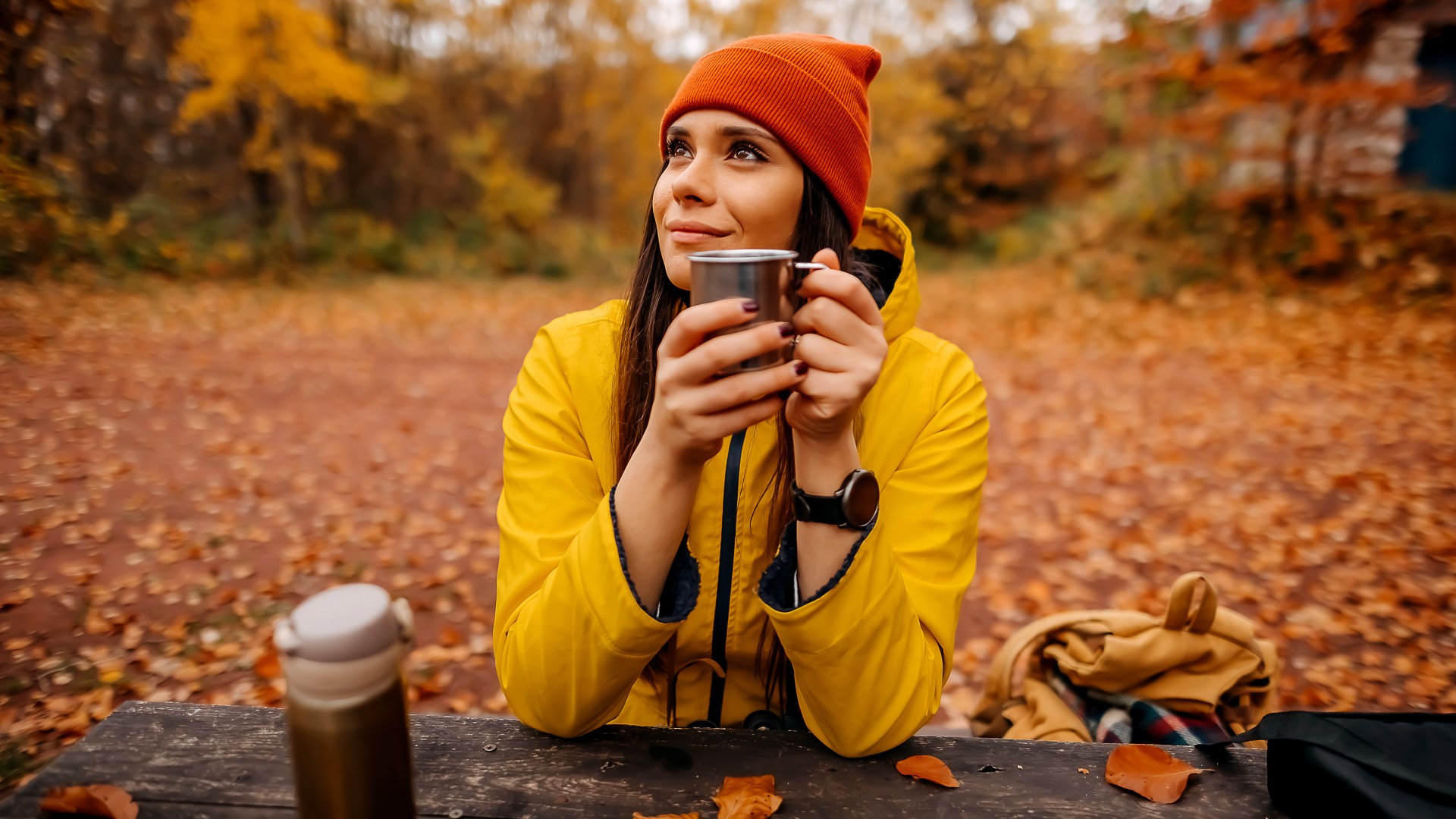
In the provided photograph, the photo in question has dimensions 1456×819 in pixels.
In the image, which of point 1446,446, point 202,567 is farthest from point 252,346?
point 1446,446

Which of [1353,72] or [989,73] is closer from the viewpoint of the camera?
[1353,72]

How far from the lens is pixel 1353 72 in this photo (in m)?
10.3

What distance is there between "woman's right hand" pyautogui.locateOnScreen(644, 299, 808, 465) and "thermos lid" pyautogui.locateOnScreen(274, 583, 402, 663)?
48 centimetres

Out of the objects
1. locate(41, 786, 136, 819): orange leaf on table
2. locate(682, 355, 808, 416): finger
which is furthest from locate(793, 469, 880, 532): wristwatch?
locate(41, 786, 136, 819): orange leaf on table

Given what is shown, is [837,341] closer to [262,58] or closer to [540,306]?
[262,58]

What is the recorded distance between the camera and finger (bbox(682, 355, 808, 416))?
111 centimetres

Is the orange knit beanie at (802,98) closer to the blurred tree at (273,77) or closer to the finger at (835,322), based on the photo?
the finger at (835,322)

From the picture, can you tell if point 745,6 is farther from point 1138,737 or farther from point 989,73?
point 1138,737

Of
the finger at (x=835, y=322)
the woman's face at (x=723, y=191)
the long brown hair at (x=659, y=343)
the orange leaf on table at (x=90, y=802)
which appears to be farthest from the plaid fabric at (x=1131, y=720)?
the orange leaf on table at (x=90, y=802)

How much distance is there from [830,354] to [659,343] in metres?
0.62

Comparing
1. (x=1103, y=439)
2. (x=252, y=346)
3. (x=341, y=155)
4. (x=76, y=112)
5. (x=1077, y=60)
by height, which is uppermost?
(x=1077, y=60)

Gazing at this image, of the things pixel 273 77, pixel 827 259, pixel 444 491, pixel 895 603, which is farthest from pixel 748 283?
pixel 273 77

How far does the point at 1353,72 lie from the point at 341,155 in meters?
13.8

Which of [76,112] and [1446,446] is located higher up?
[76,112]
